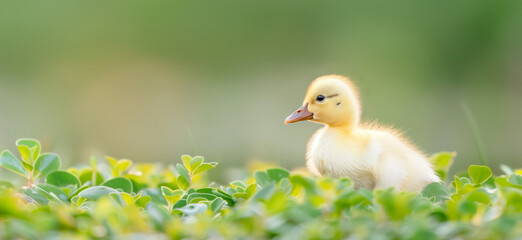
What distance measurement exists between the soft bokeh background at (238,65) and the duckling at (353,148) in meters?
2.89

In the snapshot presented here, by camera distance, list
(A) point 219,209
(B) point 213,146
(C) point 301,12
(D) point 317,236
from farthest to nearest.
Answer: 1. (C) point 301,12
2. (B) point 213,146
3. (A) point 219,209
4. (D) point 317,236

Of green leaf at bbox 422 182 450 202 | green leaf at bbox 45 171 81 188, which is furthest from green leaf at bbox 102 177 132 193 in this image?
green leaf at bbox 422 182 450 202

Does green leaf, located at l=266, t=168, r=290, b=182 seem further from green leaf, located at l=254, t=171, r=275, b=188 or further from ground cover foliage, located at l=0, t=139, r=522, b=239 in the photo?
ground cover foliage, located at l=0, t=139, r=522, b=239

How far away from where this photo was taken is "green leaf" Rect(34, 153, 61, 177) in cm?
108

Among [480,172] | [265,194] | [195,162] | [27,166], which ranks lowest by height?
[480,172]

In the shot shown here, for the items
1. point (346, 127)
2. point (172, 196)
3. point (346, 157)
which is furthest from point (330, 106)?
point (172, 196)

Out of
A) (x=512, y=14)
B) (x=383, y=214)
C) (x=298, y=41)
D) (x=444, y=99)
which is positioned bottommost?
(x=383, y=214)

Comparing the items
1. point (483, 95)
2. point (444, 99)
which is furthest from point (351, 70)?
point (483, 95)

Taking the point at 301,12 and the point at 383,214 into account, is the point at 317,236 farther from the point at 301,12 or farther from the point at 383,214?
the point at 301,12

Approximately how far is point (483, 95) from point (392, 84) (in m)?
0.77

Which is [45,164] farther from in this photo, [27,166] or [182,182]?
[182,182]

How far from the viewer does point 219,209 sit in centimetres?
88

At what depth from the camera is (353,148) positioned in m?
1.17

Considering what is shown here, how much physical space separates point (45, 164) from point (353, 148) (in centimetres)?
54
